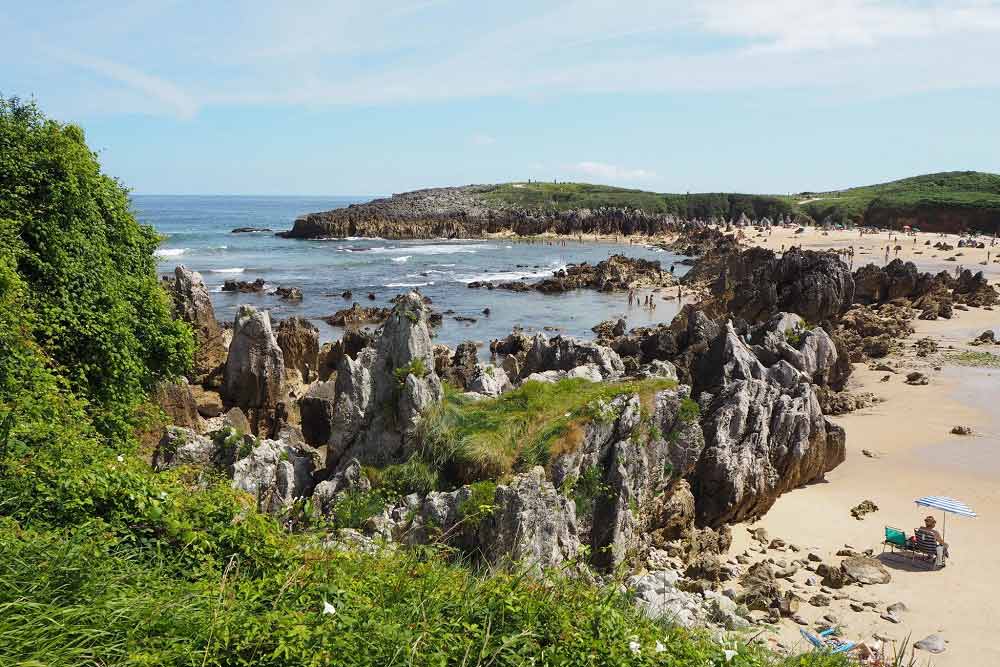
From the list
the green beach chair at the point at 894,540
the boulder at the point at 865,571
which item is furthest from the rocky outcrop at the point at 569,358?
the green beach chair at the point at 894,540

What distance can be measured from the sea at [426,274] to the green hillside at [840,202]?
3771 cm

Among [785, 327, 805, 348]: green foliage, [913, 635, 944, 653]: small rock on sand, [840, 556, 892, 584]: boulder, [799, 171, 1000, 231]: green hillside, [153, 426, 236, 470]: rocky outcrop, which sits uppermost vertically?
[799, 171, 1000, 231]: green hillside

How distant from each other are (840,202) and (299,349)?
373ft

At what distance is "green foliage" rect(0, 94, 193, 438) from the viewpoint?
12500mm

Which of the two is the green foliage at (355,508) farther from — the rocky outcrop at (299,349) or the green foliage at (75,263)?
the rocky outcrop at (299,349)

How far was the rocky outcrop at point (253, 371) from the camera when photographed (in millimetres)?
17656

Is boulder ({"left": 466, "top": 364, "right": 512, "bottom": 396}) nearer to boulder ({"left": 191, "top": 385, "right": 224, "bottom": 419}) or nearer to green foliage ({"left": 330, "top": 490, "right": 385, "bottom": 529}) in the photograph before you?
green foliage ({"left": 330, "top": 490, "right": 385, "bottom": 529})

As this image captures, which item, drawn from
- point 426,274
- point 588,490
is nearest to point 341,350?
point 588,490

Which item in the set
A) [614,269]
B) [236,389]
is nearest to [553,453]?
[236,389]

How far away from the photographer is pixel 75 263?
1305cm

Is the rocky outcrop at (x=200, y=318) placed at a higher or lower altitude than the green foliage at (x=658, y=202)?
lower

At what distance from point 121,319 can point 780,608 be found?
42.0ft

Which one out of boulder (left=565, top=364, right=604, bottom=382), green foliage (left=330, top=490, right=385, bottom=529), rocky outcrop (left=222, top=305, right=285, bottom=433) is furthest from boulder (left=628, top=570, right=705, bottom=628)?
→ rocky outcrop (left=222, top=305, right=285, bottom=433)

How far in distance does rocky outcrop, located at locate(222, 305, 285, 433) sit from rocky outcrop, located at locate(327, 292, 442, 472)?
17.8 ft
